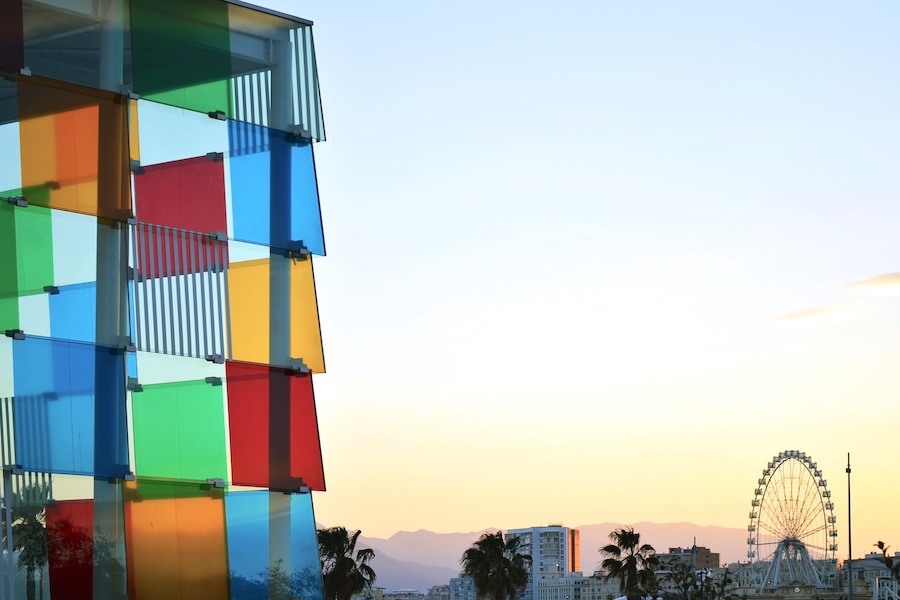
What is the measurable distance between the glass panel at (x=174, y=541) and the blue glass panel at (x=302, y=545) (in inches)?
43.1

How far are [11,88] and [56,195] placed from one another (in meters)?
1.37

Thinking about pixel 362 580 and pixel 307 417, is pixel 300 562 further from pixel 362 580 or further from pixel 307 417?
pixel 362 580

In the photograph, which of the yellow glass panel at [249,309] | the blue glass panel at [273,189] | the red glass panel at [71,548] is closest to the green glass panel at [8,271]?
the red glass panel at [71,548]

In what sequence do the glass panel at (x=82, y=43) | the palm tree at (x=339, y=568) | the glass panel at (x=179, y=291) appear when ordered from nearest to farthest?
the glass panel at (x=82, y=43) < the glass panel at (x=179, y=291) < the palm tree at (x=339, y=568)

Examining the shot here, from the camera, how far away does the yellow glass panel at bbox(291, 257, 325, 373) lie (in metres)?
19.4

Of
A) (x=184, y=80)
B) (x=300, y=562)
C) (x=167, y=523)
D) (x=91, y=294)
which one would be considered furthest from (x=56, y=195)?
(x=300, y=562)

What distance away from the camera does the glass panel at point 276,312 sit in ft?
61.7

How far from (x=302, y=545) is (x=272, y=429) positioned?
1.61 meters

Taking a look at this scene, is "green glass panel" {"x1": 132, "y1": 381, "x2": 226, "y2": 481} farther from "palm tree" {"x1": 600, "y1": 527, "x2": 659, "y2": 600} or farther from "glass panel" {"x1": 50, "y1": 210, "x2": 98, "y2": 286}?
"palm tree" {"x1": 600, "y1": 527, "x2": 659, "y2": 600}

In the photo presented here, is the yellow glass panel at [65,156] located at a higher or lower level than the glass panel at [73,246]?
higher

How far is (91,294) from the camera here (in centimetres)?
1753

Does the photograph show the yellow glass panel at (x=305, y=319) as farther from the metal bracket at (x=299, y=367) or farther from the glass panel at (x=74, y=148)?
the glass panel at (x=74, y=148)

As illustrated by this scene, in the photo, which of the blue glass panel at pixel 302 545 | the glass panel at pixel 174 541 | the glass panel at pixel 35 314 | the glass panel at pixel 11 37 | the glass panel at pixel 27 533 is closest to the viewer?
the glass panel at pixel 27 533

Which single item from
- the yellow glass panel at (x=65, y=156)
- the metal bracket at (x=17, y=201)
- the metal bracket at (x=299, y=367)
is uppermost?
the yellow glass panel at (x=65, y=156)
